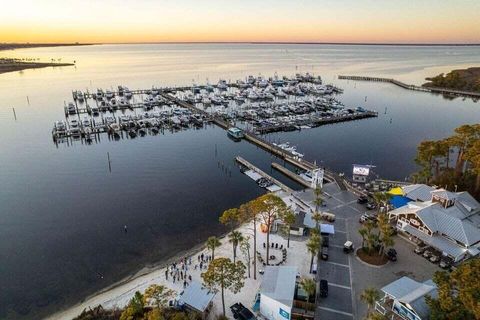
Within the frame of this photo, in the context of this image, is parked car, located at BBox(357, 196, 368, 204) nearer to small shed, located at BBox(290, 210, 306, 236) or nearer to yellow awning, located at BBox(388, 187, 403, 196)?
yellow awning, located at BBox(388, 187, 403, 196)

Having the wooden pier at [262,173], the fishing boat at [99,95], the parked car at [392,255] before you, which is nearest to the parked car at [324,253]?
the parked car at [392,255]

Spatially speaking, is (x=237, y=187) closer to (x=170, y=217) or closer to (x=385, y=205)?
(x=170, y=217)

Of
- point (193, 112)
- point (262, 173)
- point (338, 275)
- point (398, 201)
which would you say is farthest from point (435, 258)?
point (193, 112)

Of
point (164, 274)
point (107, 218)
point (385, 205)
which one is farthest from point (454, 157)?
point (107, 218)

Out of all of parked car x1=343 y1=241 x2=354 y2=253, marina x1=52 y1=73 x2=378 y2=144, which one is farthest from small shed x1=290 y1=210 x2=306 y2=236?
marina x1=52 y1=73 x2=378 y2=144

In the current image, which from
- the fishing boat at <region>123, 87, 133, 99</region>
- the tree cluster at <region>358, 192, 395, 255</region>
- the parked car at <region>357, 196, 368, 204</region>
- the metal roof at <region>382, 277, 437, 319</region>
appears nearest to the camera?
the metal roof at <region>382, 277, 437, 319</region>

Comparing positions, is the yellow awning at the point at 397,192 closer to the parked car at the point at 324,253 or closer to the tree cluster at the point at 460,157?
the tree cluster at the point at 460,157
